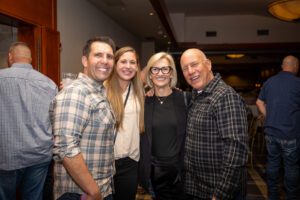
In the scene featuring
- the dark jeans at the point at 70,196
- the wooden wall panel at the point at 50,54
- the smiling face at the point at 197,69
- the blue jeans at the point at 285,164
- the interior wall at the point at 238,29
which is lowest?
the blue jeans at the point at 285,164

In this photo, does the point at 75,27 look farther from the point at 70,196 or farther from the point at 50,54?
the point at 70,196

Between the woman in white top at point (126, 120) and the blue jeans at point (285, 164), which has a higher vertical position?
the woman in white top at point (126, 120)

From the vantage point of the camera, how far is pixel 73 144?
54.9 inches

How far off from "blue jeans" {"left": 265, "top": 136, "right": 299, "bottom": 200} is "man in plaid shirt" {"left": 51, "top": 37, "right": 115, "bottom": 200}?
2.47 m

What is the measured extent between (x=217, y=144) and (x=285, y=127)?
203 cm

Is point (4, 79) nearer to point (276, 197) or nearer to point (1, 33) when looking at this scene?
point (1, 33)

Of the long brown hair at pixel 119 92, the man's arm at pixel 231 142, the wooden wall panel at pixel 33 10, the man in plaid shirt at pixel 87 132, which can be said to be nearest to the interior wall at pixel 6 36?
the wooden wall panel at pixel 33 10

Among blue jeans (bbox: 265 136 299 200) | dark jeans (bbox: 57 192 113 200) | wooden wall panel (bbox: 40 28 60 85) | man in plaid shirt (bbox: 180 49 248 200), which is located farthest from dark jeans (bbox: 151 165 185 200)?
wooden wall panel (bbox: 40 28 60 85)

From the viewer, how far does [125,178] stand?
2.11 metres

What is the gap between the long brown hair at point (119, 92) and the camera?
2.03 meters

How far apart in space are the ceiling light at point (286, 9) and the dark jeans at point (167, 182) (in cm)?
333

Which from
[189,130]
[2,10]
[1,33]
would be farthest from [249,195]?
[1,33]

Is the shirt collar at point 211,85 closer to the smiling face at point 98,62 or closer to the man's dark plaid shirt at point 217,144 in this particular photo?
the man's dark plaid shirt at point 217,144

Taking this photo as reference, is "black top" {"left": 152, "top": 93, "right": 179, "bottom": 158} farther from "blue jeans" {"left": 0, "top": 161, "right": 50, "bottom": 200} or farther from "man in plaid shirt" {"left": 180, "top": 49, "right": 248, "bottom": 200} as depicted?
"blue jeans" {"left": 0, "top": 161, "right": 50, "bottom": 200}
